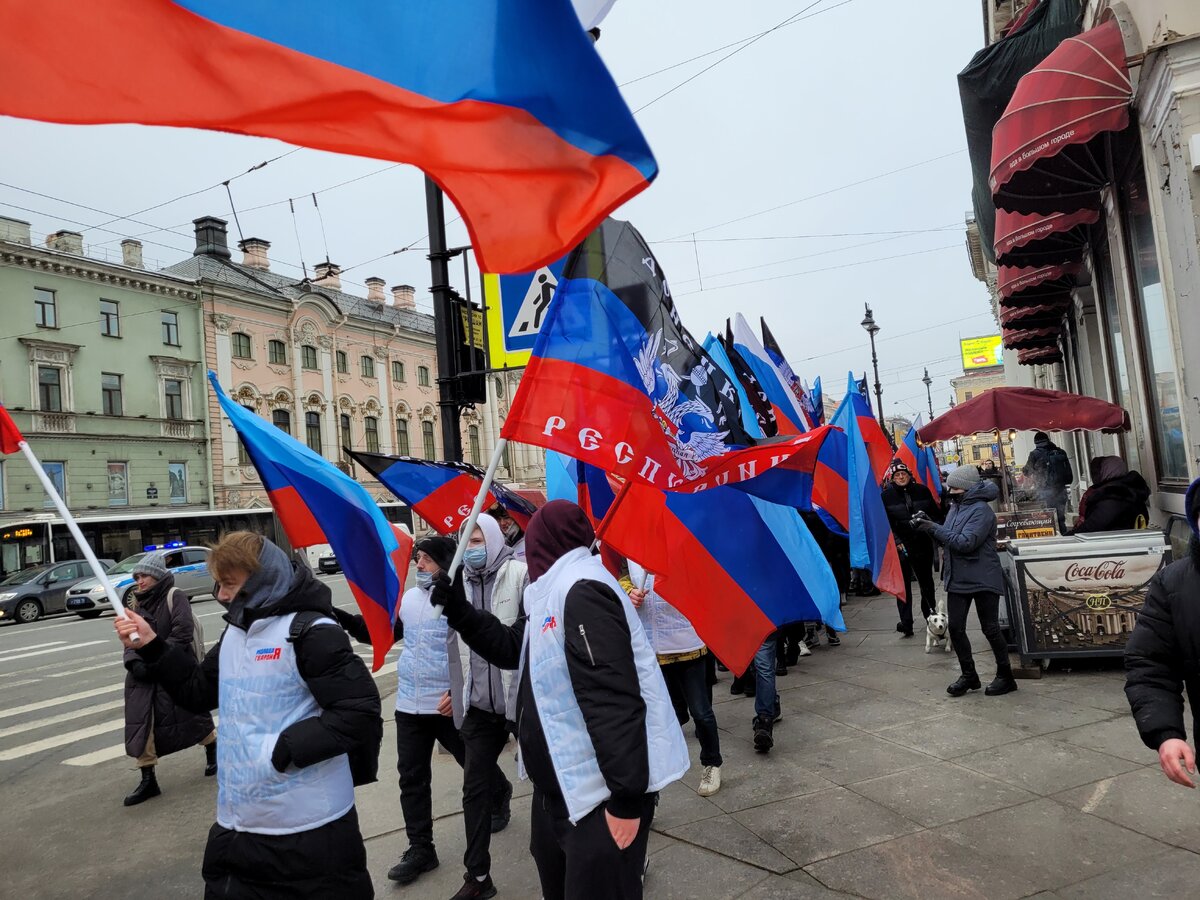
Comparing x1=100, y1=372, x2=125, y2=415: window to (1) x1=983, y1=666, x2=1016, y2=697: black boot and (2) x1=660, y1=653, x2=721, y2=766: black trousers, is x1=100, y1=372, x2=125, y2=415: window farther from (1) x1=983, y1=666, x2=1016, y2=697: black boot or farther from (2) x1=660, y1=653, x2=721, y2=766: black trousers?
(1) x1=983, y1=666, x2=1016, y2=697: black boot

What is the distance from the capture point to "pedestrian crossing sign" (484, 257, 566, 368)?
645 centimetres

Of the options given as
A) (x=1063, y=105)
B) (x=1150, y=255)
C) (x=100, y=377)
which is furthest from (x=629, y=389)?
(x=100, y=377)

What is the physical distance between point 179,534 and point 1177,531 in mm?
29762

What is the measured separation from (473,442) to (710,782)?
170 feet

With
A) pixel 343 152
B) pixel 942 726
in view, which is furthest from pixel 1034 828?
pixel 343 152

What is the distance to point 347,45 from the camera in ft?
7.81

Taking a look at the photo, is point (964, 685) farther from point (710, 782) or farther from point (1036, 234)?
point (1036, 234)

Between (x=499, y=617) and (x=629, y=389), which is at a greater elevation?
(x=629, y=389)

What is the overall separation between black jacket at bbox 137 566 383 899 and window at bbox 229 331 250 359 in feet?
136

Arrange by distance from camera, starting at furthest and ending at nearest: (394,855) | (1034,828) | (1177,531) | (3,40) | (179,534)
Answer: (179,534)
(1177,531)
(394,855)
(1034,828)
(3,40)

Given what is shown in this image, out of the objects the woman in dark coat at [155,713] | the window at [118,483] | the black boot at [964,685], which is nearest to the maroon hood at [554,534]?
the woman in dark coat at [155,713]

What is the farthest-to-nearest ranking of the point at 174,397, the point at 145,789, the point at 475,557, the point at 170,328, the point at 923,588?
the point at 174,397 < the point at 170,328 < the point at 923,588 < the point at 145,789 < the point at 475,557

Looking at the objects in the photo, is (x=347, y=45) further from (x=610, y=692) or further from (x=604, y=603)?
(x=610, y=692)

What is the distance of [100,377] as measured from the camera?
36.1 m
